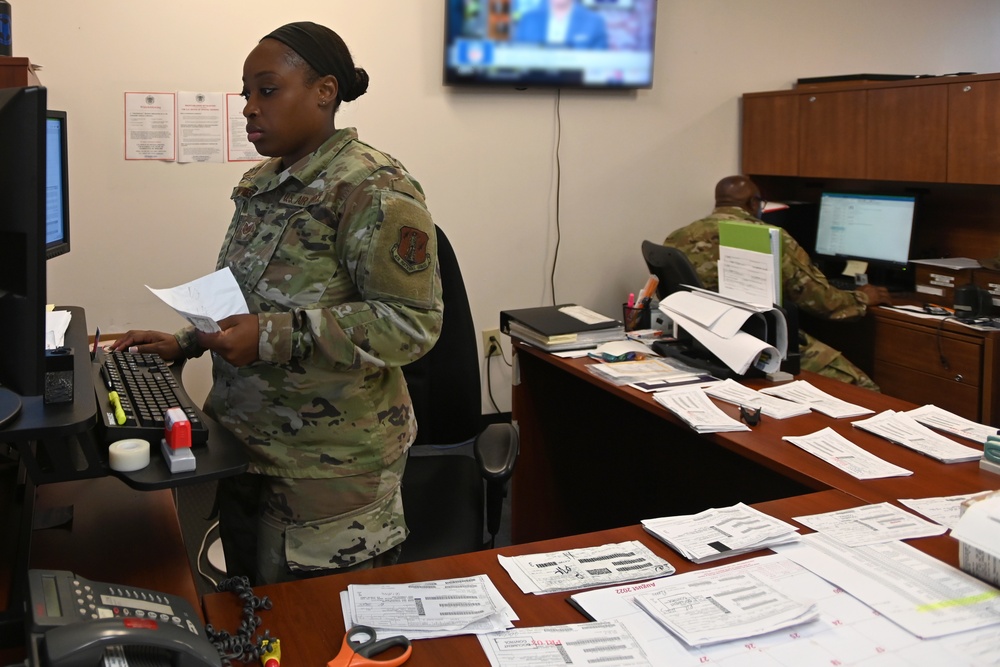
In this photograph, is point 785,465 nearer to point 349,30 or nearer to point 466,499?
point 466,499

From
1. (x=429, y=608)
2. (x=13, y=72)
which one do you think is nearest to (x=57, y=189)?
(x=13, y=72)

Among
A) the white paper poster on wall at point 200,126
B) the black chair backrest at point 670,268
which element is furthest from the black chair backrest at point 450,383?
the white paper poster on wall at point 200,126

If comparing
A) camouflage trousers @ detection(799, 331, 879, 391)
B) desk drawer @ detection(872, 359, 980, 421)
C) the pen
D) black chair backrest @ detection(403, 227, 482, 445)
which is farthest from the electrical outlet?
the pen

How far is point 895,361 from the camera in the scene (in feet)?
11.6

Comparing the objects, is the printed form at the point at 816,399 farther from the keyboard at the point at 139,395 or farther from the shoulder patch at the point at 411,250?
the keyboard at the point at 139,395

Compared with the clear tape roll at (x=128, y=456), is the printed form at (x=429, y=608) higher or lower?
lower

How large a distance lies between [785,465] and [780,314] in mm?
684

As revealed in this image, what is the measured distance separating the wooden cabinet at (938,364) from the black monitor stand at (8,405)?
3.12 meters

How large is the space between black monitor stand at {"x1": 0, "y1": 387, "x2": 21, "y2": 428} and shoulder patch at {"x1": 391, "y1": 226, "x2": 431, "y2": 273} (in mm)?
575

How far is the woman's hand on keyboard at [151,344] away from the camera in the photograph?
5.33 ft

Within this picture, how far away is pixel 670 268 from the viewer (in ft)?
10.9

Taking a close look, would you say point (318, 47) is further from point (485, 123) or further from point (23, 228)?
point (485, 123)

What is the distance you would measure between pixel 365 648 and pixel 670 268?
2.51 m

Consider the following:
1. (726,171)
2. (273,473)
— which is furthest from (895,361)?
(273,473)
